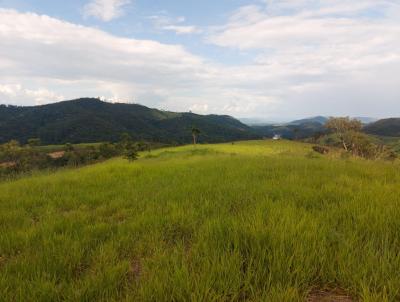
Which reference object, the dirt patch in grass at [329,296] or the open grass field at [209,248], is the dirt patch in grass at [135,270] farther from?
the dirt patch in grass at [329,296]

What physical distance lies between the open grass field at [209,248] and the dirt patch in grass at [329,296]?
0.04 metres

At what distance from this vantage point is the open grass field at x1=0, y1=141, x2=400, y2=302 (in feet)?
8.31

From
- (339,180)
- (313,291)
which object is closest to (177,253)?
(313,291)

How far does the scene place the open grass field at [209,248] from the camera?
2533 mm

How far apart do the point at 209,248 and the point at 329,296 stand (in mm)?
1265

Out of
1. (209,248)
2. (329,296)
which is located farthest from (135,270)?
(329,296)

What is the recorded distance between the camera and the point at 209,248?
3.22 meters

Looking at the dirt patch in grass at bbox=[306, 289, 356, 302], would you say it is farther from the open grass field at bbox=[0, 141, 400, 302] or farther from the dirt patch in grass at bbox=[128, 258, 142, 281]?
the dirt patch in grass at bbox=[128, 258, 142, 281]

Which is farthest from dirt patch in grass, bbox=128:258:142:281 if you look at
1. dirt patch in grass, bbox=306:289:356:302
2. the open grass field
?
dirt patch in grass, bbox=306:289:356:302

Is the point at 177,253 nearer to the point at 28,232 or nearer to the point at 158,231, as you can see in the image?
the point at 158,231

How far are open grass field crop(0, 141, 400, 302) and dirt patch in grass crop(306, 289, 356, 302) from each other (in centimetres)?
4

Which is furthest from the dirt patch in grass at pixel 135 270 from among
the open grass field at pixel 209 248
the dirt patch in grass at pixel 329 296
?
the dirt patch in grass at pixel 329 296

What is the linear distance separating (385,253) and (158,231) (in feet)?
8.98

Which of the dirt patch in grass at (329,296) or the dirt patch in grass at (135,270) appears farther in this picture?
the dirt patch in grass at (135,270)
